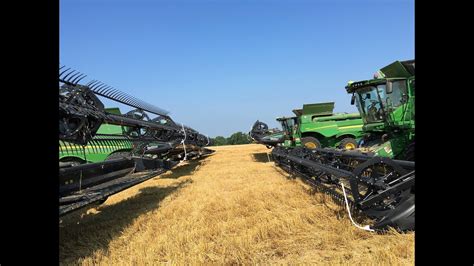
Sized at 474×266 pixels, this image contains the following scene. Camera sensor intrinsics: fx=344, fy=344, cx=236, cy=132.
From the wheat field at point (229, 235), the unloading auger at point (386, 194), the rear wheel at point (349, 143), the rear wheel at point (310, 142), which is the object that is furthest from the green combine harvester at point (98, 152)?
the rear wheel at point (349, 143)

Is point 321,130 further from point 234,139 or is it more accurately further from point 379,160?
point 234,139

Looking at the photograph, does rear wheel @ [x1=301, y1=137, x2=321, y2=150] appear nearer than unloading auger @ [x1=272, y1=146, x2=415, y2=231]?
No

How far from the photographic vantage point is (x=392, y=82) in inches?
321

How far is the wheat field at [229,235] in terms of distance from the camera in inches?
107

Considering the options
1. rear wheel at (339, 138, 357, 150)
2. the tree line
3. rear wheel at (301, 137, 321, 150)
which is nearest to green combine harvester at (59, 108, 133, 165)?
rear wheel at (301, 137, 321, 150)

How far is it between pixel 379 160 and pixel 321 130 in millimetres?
10100

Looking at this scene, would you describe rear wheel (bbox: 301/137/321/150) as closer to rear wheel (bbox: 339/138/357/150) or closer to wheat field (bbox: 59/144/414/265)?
rear wheel (bbox: 339/138/357/150)

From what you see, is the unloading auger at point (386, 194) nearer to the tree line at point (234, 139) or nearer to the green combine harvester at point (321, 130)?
the green combine harvester at point (321, 130)

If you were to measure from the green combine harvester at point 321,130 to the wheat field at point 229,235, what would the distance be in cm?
866

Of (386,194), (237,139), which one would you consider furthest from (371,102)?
(237,139)

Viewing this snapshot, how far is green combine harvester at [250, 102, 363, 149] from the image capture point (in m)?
13.5

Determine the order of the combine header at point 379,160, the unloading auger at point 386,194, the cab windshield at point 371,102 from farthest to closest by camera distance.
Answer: the cab windshield at point 371,102 < the combine header at point 379,160 < the unloading auger at point 386,194

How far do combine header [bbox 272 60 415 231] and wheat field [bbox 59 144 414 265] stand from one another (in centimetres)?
26
